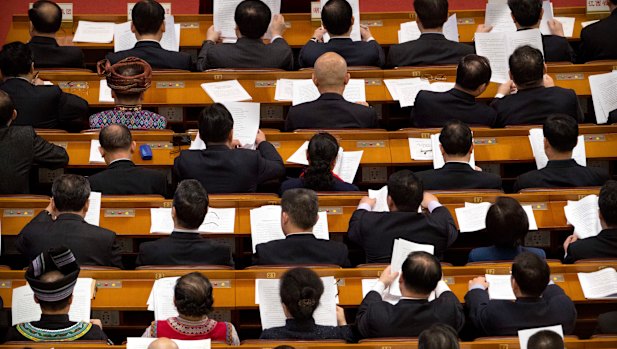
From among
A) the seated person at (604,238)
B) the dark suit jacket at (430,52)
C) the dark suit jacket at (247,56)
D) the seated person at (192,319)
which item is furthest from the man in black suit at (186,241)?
the dark suit jacket at (430,52)

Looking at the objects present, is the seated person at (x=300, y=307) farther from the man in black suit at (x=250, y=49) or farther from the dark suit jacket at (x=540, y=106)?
the man in black suit at (x=250, y=49)

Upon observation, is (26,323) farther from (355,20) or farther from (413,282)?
(355,20)

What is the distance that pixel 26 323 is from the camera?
6348mm

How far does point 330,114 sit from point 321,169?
0.86 m

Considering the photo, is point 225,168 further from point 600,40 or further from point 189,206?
point 600,40

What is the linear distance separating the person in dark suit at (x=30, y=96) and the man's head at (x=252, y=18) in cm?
124

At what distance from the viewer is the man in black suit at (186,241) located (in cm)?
694

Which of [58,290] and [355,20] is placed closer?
[58,290]

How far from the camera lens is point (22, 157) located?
7.89m

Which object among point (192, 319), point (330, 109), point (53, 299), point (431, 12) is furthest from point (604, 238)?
point (53, 299)

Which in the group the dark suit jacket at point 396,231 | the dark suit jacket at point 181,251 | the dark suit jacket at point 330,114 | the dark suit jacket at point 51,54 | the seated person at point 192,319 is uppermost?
the dark suit jacket at point 51,54

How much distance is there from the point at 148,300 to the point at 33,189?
1837 millimetres

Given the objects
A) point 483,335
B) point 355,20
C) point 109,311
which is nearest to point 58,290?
point 109,311

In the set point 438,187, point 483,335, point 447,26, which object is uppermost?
point 447,26
